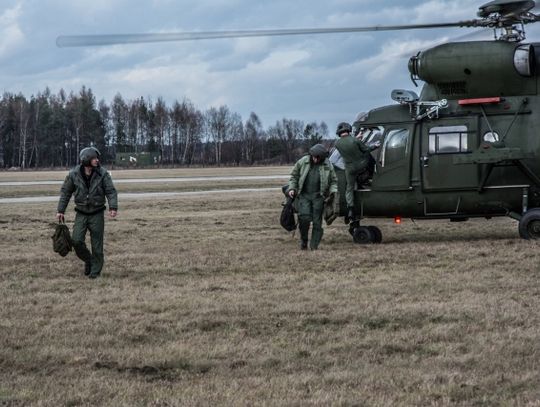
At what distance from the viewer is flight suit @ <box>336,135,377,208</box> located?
13508 mm

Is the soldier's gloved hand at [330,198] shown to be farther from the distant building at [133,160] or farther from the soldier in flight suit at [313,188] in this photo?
the distant building at [133,160]

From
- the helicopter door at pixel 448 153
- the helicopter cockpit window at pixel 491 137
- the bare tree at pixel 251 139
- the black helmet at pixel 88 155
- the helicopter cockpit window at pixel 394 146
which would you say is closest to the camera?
the black helmet at pixel 88 155

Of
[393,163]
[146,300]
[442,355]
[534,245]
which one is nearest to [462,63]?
[393,163]

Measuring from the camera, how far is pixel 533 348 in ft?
19.3

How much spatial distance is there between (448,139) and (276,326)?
7452 mm

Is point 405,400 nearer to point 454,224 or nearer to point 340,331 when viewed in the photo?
point 340,331

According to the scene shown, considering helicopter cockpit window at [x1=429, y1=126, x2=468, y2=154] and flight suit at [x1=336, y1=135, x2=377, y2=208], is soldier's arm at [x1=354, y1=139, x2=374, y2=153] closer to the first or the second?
flight suit at [x1=336, y1=135, x2=377, y2=208]

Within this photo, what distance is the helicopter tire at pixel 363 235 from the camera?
13.8 meters

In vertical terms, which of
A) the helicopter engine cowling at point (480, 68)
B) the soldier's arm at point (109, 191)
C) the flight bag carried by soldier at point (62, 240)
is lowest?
the flight bag carried by soldier at point (62, 240)

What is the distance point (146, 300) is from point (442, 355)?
3.61 metres

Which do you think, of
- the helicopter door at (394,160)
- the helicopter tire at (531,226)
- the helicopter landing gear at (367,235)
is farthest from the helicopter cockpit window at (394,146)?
the helicopter tire at (531,226)

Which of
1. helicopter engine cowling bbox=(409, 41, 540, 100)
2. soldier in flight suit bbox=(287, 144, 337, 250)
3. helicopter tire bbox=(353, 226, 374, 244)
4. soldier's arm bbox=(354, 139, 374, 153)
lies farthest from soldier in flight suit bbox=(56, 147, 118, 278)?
helicopter engine cowling bbox=(409, 41, 540, 100)

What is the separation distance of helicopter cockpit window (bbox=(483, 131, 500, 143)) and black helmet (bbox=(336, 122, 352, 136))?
7.40 ft

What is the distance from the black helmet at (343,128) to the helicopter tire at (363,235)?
1.69 meters
